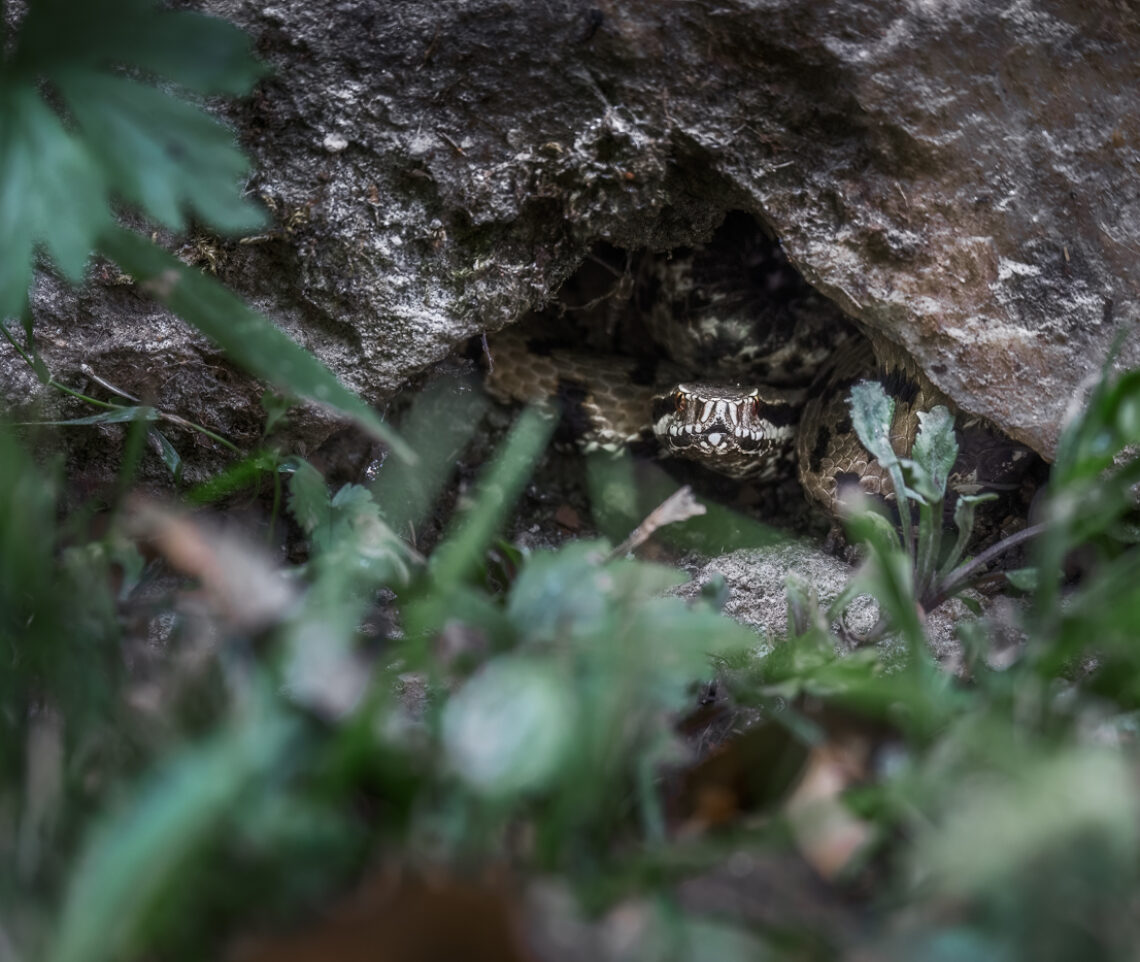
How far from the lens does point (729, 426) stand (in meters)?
2.97

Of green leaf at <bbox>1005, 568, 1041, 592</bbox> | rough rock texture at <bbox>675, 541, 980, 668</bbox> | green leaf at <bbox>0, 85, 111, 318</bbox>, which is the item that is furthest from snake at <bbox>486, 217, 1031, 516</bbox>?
green leaf at <bbox>0, 85, 111, 318</bbox>

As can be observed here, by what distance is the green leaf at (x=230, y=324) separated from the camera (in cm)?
140

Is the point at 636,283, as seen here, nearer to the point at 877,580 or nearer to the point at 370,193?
the point at 370,193

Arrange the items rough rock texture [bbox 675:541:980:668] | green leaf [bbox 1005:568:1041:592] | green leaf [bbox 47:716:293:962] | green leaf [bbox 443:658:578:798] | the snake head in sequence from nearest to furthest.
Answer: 1. green leaf [bbox 47:716:293:962]
2. green leaf [bbox 443:658:578:798]
3. green leaf [bbox 1005:568:1041:592]
4. rough rock texture [bbox 675:541:980:668]
5. the snake head

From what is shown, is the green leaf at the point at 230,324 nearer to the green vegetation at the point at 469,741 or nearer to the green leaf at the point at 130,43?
the green vegetation at the point at 469,741

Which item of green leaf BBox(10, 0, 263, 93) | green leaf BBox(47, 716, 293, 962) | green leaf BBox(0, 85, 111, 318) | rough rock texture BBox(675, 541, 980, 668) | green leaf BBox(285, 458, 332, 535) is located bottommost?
rough rock texture BBox(675, 541, 980, 668)

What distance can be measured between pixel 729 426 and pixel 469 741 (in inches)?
86.7

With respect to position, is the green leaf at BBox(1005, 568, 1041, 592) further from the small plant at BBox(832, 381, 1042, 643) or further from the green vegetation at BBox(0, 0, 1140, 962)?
the small plant at BBox(832, 381, 1042, 643)

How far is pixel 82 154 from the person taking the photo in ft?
4.56

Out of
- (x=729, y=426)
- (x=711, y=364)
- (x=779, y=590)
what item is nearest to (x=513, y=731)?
(x=779, y=590)

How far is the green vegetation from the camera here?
83 centimetres

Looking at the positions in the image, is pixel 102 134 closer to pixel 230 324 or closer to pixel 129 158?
pixel 129 158

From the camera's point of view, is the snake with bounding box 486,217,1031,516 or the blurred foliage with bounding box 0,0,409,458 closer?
the blurred foliage with bounding box 0,0,409,458

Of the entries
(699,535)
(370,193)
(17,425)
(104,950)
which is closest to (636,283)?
(699,535)
